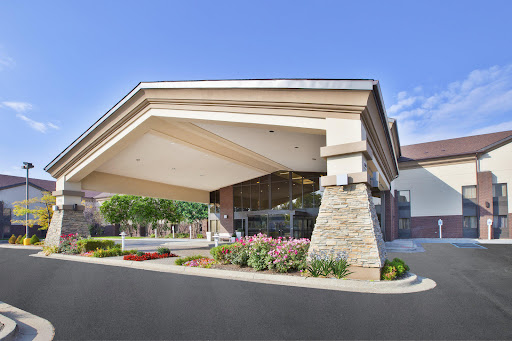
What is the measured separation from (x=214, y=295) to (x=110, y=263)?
934cm

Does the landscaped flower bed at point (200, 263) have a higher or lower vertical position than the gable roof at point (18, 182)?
lower

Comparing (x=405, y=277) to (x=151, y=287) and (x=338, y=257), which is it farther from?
(x=151, y=287)

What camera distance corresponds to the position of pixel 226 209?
99.6 ft

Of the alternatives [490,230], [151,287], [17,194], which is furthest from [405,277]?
[17,194]

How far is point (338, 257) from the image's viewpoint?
9.73 m

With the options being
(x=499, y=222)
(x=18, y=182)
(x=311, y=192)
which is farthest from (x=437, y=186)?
(x=18, y=182)

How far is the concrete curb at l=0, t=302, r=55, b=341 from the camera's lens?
204 inches

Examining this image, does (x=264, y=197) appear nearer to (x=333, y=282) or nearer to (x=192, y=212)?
(x=333, y=282)

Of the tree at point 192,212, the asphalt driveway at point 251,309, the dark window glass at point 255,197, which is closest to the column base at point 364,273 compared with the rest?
the asphalt driveway at point 251,309

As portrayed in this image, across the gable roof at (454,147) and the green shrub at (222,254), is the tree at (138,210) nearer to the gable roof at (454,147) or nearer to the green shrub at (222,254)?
the gable roof at (454,147)

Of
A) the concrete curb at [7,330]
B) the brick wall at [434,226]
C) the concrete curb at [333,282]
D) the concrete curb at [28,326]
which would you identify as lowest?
the brick wall at [434,226]

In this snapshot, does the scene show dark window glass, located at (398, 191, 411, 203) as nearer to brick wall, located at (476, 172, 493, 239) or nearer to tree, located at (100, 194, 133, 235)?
brick wall, located at (476, 172, 493, 239)

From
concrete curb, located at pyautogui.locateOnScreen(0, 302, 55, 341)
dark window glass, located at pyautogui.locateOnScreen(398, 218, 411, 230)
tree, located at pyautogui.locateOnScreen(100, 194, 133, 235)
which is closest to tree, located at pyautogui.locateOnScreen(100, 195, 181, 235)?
tree, located at pyautogui.locateOnScreen(100, 194, 133, 235)

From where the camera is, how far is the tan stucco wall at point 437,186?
102 feet
